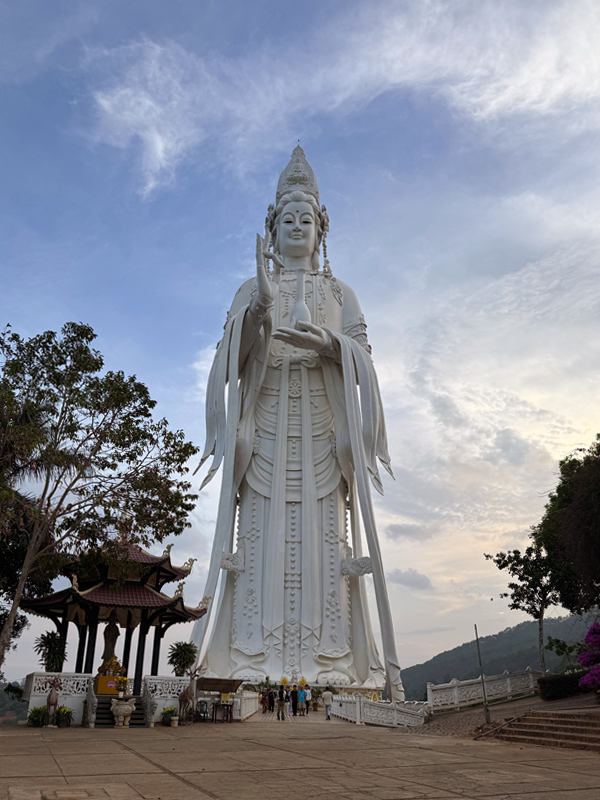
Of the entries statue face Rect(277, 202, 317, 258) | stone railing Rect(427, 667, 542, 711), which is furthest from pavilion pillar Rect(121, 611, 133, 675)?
statue face Rect(277, 202, 317, 258)

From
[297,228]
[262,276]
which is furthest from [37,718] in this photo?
[297,228]

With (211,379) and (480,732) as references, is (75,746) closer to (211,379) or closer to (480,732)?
(480,732)

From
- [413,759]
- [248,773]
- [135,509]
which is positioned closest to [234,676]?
[135,509]

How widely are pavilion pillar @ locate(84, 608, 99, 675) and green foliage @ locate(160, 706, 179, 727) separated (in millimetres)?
3090

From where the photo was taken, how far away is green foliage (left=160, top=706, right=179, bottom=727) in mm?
12280

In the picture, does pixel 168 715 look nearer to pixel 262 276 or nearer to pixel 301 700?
pixel 301 700

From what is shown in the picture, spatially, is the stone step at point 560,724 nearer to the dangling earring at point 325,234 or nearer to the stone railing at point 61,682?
the stone railing at point 61,682

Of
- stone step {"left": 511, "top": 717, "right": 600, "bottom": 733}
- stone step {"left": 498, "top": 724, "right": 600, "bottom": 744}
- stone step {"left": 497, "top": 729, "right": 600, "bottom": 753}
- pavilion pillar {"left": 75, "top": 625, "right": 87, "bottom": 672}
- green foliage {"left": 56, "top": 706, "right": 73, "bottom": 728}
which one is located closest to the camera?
stone step {"left": 497, "top": 729, "right": 600, "bottom": 753}

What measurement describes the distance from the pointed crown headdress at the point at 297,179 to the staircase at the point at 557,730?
15.8 meters

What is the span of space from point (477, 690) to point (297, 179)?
15.6 metres

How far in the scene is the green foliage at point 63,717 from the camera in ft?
39.9

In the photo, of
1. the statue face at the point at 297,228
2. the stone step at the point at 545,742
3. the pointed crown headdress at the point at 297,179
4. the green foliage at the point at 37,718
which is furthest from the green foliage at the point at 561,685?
the pointed crown headdress at the point at 297,179

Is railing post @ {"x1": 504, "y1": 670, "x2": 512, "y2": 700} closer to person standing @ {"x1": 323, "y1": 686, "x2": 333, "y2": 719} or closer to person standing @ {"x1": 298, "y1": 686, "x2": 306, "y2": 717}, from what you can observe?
person standing @ {"x1": 323, "y1": 686, "x2": 333, "y2": 719}

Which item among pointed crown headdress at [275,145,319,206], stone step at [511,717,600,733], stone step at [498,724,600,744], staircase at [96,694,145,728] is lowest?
stone step at [498,724,600,744]
